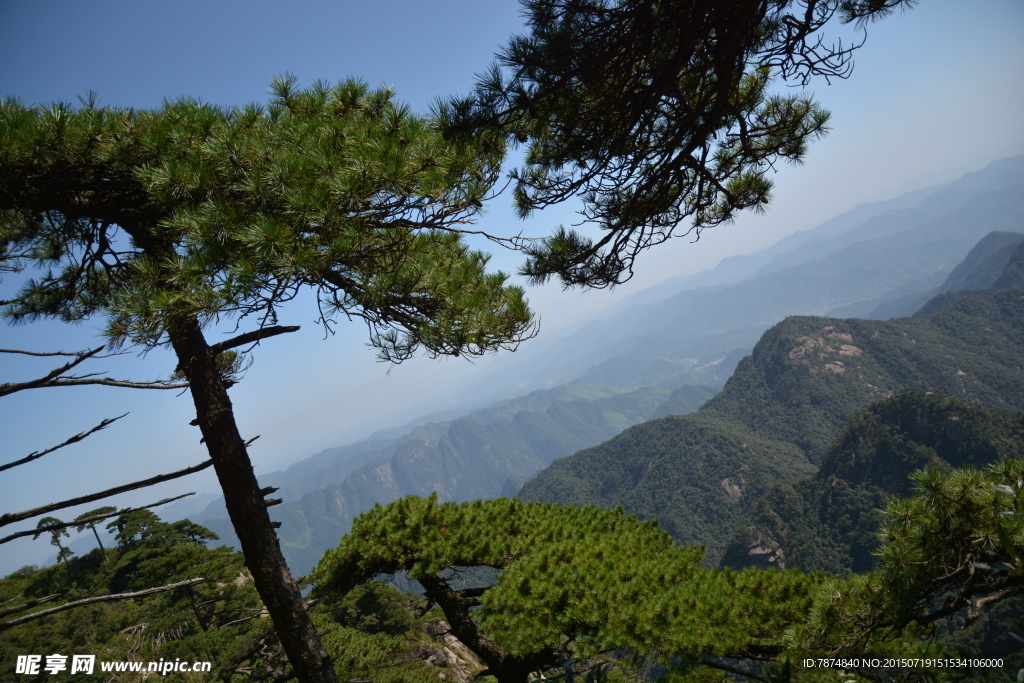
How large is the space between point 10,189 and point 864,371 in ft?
460

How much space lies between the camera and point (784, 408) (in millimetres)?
118000

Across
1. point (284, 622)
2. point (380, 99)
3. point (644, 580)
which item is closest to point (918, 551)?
point (644, 580)

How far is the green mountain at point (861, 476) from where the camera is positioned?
2283 inches

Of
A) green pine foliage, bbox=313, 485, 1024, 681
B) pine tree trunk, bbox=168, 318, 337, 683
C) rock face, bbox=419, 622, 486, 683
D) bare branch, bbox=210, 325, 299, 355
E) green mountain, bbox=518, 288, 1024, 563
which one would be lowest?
green mountain, bbox=518, 288, 1024, 563

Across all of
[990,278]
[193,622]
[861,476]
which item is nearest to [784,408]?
[861,476]

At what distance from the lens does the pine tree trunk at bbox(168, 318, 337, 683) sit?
380cm

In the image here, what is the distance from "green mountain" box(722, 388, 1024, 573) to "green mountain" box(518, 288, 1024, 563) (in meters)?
19.7

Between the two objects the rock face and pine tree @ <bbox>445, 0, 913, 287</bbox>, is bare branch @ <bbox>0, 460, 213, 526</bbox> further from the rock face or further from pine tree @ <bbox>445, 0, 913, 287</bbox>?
the rock face

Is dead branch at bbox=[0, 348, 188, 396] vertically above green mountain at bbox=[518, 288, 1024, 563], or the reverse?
dead branch at bbox=[0, 348, 188, 396]

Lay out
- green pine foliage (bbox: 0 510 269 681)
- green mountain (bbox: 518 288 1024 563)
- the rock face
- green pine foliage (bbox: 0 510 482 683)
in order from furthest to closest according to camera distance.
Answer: green mountain (bbox: 518 288 1024 563)
the rock face
green pine foliage (bbox: 0 510 269 681)
green pine foliage (bbox: 0 510 482 683)

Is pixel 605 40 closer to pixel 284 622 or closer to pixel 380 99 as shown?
pixel 380 99

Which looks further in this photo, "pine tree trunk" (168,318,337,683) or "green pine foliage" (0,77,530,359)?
"pine tree trunk" (168,318,337,683)

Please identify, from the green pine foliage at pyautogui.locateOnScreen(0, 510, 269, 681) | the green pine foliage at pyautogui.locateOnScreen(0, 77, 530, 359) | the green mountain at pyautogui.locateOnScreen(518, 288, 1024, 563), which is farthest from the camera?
the green mountain at pyautogui.locateOnScreen(518, 288, 1024, 563)

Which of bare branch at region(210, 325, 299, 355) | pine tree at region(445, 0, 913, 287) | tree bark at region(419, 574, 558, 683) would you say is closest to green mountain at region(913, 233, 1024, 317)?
pine tree at region(445, 0, 913, 287)
